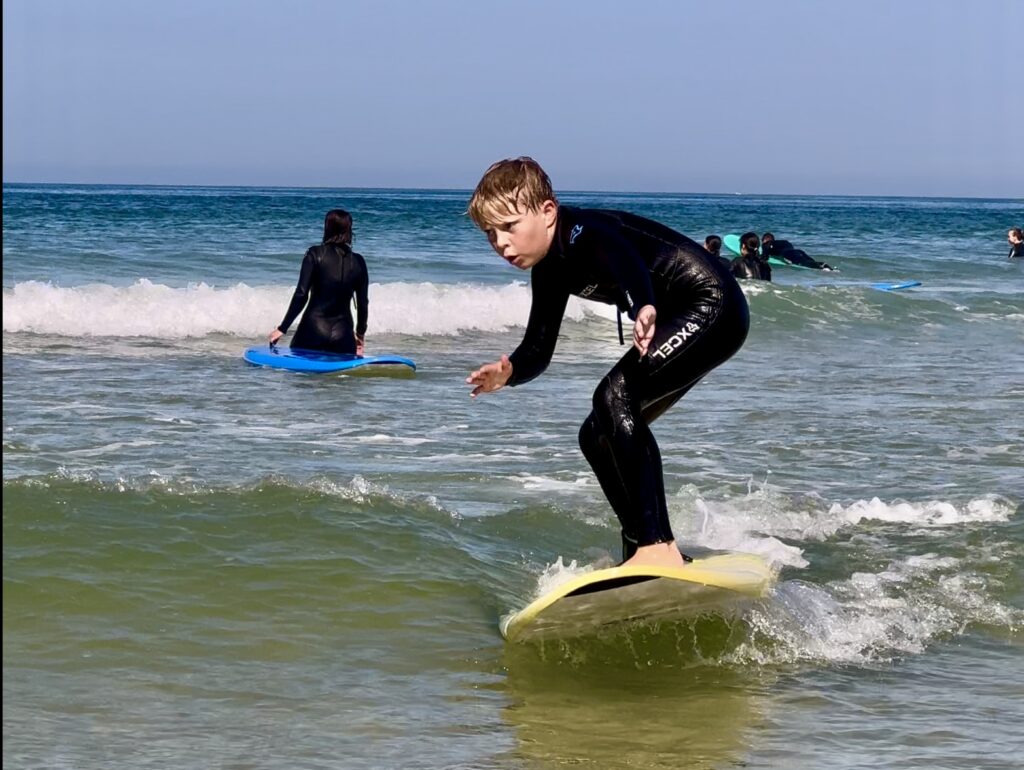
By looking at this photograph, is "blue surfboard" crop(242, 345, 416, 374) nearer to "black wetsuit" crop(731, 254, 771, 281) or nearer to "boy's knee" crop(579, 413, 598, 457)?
"boy's knee" crop(579, 413, 598, 457)

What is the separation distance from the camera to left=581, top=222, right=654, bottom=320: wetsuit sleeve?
15.0ft

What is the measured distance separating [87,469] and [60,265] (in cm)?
1767

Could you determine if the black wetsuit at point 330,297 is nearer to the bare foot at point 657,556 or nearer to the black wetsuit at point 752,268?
the bare foot at point 657,556

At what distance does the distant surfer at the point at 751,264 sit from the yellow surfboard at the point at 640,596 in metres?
19.1

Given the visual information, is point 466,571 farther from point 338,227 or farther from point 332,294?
point 332,294

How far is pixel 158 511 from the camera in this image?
264 inches

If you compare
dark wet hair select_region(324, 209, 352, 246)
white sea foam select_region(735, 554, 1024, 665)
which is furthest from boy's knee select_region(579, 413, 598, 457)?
dark wet hair select_region(324, 209, 352, 246)

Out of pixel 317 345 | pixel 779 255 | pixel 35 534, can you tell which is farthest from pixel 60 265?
pixel 35 534

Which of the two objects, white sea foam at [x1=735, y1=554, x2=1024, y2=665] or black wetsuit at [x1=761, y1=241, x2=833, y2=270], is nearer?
white sea foam at [x1=735, y1=554, x2=1024, y2=665]

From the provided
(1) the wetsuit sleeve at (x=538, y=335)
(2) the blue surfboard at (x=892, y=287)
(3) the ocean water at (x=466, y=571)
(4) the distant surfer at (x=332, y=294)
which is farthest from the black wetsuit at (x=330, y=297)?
(2) the blue surfboard at (x=892, y=287)

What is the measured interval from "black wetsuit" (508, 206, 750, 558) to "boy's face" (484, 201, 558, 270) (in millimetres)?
52

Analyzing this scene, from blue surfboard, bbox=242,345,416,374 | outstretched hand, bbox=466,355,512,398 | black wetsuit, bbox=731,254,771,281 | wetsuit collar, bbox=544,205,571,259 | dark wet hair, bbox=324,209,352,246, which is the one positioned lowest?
blue surfboard, bbox=242,345,416,374

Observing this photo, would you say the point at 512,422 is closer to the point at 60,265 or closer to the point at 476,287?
the point at 476,287

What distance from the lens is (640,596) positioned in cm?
495
